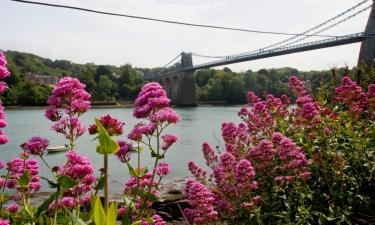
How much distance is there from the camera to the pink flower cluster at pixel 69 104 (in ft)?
6.45

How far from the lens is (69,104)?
201cm

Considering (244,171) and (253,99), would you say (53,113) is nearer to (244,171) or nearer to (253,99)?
(244,171)

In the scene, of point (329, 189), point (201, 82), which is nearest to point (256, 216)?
point (329, 189)

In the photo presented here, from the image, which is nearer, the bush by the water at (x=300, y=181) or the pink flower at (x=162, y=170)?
the pink flower at (x=162, y=170)

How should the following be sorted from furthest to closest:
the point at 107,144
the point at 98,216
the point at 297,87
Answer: the point at 297,87, the point at 107,144, the point at 98,216

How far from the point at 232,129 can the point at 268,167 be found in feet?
2.92

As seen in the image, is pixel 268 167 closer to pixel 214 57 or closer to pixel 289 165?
pixel 289 165

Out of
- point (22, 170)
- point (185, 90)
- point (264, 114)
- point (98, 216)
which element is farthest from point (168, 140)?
point (185, 90)

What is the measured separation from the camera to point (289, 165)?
2.93m

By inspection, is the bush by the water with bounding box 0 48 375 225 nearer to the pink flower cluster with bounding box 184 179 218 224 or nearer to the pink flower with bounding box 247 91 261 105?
the pink flower cluster with bounding box 184 179 218 224

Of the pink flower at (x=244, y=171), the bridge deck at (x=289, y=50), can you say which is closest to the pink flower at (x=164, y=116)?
the pink flower at (x=244, y=171)

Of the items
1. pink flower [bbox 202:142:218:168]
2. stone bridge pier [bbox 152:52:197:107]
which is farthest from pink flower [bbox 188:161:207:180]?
stone bridge pier [bbox 152:52:197:107]

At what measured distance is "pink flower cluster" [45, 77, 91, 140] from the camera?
1.96 m

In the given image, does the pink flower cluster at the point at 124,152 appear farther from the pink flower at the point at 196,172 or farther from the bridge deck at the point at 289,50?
the bridge deck at the point at 289,50
